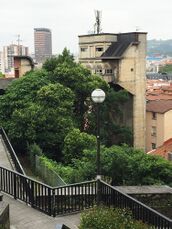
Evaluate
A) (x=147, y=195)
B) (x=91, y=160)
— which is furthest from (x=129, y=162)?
(x=147, y=195)

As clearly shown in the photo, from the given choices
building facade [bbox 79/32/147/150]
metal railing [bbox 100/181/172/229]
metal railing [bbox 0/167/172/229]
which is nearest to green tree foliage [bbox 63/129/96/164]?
metal railing [bbox 0/167/172/229]

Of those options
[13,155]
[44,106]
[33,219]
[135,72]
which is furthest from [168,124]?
→ [33,219]

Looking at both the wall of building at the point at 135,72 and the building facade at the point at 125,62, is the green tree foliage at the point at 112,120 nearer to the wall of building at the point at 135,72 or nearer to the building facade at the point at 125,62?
the wall of building at the point at 135,72

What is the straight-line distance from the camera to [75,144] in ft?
87.4

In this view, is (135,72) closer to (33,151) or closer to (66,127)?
(66,127)

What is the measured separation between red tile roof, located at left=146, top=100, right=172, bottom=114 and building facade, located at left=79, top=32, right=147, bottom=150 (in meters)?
3.79

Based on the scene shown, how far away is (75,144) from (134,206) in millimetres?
16040

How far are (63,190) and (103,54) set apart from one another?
35.5 meters

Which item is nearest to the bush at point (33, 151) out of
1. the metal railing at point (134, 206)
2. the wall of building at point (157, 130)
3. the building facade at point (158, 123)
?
the metal railing at point (134, 206)

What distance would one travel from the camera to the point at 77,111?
35.2 m

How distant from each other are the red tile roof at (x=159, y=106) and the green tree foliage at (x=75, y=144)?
24.4 m

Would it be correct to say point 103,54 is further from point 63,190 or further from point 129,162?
point 63,190

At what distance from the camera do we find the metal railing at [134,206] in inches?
388

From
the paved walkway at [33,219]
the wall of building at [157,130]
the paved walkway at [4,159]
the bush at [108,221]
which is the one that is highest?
the bush at [108,221]
